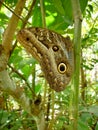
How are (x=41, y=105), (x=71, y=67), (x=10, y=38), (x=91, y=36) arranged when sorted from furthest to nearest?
1. (x=91, y=36)
2. (x=10, y=38)
3. (x=41, y=105)
4. (x=71, y=67)

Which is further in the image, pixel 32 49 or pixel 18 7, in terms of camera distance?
pixel 18 7

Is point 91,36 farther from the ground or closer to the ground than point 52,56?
farther from the ground

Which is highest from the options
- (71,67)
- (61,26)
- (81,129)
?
(61,26)

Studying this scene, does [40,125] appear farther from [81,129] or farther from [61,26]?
[61,26]

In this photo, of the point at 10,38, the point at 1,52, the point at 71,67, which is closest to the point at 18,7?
the point at 10,38

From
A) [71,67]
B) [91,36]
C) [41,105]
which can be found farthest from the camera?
[91,36]

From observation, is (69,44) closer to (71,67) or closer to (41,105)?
(71,67)
